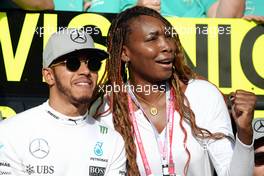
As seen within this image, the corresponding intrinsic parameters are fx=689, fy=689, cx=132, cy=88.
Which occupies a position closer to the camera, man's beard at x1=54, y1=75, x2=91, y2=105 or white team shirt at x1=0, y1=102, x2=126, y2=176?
white team shirt at x1=0, y1=102, x2=126, y2=176

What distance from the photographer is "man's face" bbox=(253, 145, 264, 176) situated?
150 inches

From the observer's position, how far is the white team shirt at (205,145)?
3.29 metres

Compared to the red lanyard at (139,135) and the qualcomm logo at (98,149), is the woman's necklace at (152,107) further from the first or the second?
the qualcomm logo at (98,149)

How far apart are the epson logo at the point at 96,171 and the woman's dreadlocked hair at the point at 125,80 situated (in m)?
0.22

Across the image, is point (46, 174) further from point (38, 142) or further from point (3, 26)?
point (3, 26)

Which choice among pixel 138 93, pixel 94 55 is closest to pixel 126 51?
pixel 138 93

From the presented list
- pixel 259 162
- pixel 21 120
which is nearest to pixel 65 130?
pixel 21 120

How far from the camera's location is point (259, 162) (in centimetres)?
383

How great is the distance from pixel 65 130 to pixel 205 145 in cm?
72

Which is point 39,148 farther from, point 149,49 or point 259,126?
point 259,126

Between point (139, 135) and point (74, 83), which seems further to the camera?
point (139, 135)

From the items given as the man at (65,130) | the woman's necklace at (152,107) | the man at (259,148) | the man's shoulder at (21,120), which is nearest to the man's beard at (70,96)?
the man at (65,130)

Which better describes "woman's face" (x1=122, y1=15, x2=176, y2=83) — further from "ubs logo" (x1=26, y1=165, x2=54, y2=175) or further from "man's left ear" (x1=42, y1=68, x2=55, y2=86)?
"ubs logo" (x1=26, y1=165, x2=54, y2=175)

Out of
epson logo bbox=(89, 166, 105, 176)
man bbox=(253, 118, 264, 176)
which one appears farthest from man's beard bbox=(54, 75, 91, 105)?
man bbox=(253, 118, 264, 176)
